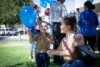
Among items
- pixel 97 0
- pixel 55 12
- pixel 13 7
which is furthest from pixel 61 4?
pixel 13 7

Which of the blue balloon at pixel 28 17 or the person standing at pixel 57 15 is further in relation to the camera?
the person standing at pixel 57 15

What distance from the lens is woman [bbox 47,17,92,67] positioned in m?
4.47

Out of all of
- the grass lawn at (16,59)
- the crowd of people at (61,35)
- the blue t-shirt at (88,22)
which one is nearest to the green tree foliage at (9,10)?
the grass lawn at (16,59)

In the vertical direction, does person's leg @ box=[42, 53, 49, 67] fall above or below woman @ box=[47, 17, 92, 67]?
below

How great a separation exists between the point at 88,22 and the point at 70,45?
4.10 m

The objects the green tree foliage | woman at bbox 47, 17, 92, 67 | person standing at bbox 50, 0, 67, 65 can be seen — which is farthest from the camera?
the green tree foliage

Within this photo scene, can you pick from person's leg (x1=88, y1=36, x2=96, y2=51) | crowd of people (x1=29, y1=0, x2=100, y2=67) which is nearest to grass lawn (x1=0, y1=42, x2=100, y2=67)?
person's leg (x1=88, y1=36, x2=96, y2=51)

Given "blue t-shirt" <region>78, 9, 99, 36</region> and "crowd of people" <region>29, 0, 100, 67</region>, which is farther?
"blue t-shirt" <region>78, 9, 99, 36</region>

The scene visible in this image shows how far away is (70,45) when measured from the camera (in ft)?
15.0

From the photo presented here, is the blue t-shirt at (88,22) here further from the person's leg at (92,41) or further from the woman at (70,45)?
the woman at (70,45)

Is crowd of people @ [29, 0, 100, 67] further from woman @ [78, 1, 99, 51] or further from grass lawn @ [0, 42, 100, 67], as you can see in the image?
grass lawn @ [0, 42, 100, 67]

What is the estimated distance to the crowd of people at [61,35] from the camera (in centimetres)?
453

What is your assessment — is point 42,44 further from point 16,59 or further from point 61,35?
point 16,59

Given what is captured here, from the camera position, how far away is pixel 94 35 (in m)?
8.66
